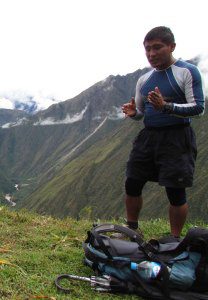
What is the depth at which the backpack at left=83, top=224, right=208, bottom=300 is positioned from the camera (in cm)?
622

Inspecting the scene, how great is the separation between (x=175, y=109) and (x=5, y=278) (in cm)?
354

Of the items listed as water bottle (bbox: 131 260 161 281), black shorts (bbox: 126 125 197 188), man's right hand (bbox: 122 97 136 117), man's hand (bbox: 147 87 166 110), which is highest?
man's hand (bbox: 147 87 166 110)

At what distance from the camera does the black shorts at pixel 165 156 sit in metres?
7.70

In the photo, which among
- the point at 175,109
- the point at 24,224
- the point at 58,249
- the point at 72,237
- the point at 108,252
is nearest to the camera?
the point at 108,252

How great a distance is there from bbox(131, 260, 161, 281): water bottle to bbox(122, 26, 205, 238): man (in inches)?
66.0

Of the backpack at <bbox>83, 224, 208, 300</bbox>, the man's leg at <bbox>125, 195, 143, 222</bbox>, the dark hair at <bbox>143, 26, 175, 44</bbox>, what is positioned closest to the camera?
the backpack at <bbox>83, 224, 208, 300</bbox>

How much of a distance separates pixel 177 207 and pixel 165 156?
89 centimetres

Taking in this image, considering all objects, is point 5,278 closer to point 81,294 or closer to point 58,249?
point 81,294

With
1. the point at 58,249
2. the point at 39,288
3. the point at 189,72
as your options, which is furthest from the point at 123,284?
the point at 189,72

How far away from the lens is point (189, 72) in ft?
25.2

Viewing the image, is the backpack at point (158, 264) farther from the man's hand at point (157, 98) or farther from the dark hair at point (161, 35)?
the dark hair at point (161, 35)

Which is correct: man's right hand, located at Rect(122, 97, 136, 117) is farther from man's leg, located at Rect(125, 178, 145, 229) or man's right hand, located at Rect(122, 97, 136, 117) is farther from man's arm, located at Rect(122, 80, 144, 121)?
man's leg, located at Rect(125, 178, 145, 229)

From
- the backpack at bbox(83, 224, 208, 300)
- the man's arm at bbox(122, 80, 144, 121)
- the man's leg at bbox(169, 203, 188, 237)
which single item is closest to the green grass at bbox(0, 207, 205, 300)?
the backpack at bbox(83, 224, 208, 300)

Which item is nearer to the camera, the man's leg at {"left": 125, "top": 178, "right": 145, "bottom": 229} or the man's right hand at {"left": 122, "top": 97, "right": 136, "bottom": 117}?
the man's leg at {"left": 125, "top": 178, "right": 145, "bottom": 229}
